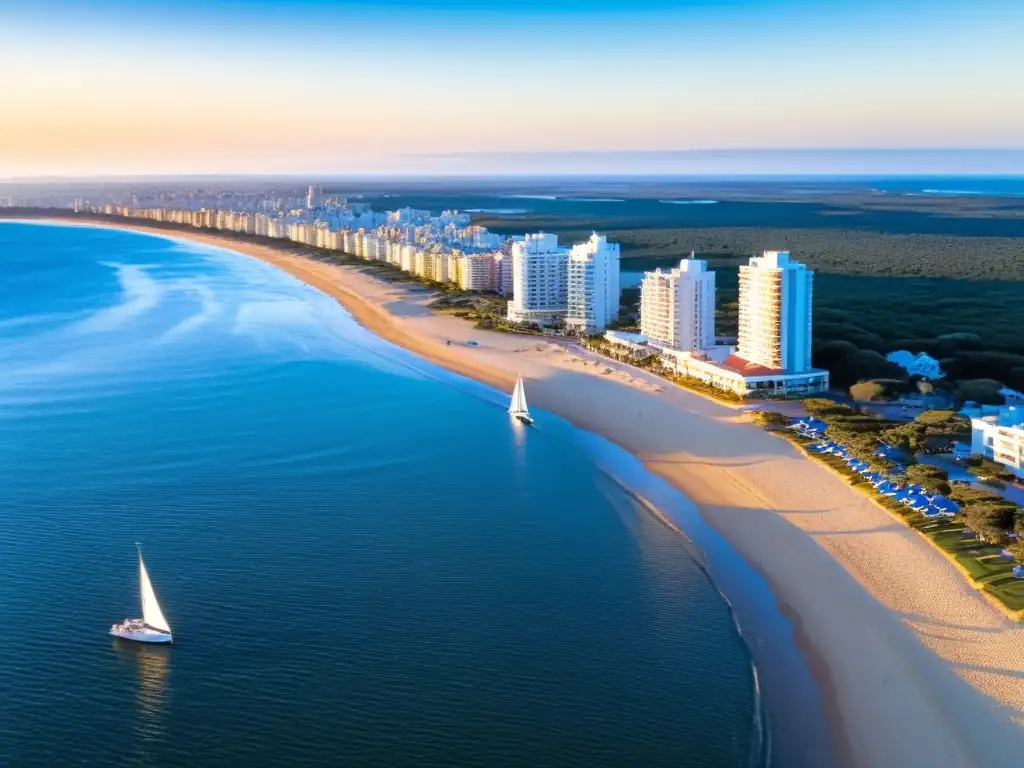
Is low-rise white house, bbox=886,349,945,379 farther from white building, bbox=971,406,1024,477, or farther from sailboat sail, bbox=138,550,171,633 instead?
sailboat sail, bbox=138,550,171,633

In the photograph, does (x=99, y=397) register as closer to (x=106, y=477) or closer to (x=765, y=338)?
(x=106, y=477)

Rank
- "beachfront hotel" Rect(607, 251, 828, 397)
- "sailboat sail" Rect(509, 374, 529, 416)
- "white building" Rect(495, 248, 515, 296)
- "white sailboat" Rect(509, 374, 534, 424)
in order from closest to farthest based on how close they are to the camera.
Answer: "white sailboat" Rect(509, 374, 534, 424), "sailboat sail" Rect(509, 374, 529, 416), "beachfront hotel" Rect(607, 251, 828, 397), "white building" Rect(495, 248, 515, 296)

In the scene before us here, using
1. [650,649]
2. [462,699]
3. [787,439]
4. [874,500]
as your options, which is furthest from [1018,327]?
[462,699]

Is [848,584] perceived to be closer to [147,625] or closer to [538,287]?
[147,625]

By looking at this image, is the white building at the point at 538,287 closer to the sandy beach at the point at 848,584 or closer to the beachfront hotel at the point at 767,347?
the beachfront hotel at the point at 767,347

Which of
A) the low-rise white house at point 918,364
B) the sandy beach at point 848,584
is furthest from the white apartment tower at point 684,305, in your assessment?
the low-rise white house at point 918,364

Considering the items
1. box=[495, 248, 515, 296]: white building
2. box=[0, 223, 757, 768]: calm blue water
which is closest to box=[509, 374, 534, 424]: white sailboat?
box=[0, 223, 757, 768]: calm blue water
